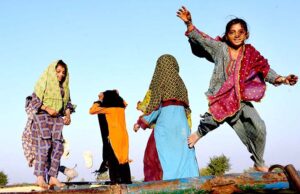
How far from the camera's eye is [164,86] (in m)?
5.51

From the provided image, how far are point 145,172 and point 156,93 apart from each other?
3.41 ft

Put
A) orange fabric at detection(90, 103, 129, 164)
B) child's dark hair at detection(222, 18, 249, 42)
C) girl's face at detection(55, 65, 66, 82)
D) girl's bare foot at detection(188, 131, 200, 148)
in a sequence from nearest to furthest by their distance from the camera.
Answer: child's dark hair at detection(222, 18, 249, 42) → girl's bare foot at detection(188, 131, 200, 148) → girl's face at detection(55, 65, 66, 82) → orange fabric at detection(90, 103, 129, 164)

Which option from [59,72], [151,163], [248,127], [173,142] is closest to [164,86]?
[173,142]

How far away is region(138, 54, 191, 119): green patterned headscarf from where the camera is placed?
5.44 m

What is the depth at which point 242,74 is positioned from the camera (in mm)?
4676

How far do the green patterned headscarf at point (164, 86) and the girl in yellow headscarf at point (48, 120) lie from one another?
3.58 ft

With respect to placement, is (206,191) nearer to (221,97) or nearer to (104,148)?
(221,97)

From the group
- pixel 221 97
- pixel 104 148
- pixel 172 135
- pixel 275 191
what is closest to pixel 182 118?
pixel 172 135

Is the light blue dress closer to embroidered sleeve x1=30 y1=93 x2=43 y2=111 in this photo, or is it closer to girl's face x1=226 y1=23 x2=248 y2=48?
girl's face x1=226 y1=23 x2=248 y2=48

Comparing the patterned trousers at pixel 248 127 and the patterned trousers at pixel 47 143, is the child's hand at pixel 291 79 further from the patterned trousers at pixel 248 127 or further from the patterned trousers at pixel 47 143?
the patterned trousers at pixel 47 143

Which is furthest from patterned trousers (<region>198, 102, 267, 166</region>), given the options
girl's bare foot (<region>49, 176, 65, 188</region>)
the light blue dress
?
girl's bare foot (<region>49, 176, 65, 188</region>)

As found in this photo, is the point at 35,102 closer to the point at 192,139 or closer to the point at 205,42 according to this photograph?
the point at 192,139

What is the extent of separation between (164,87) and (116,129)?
216 centimetres

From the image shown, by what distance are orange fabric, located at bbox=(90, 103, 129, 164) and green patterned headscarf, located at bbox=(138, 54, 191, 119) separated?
71.9 inches
